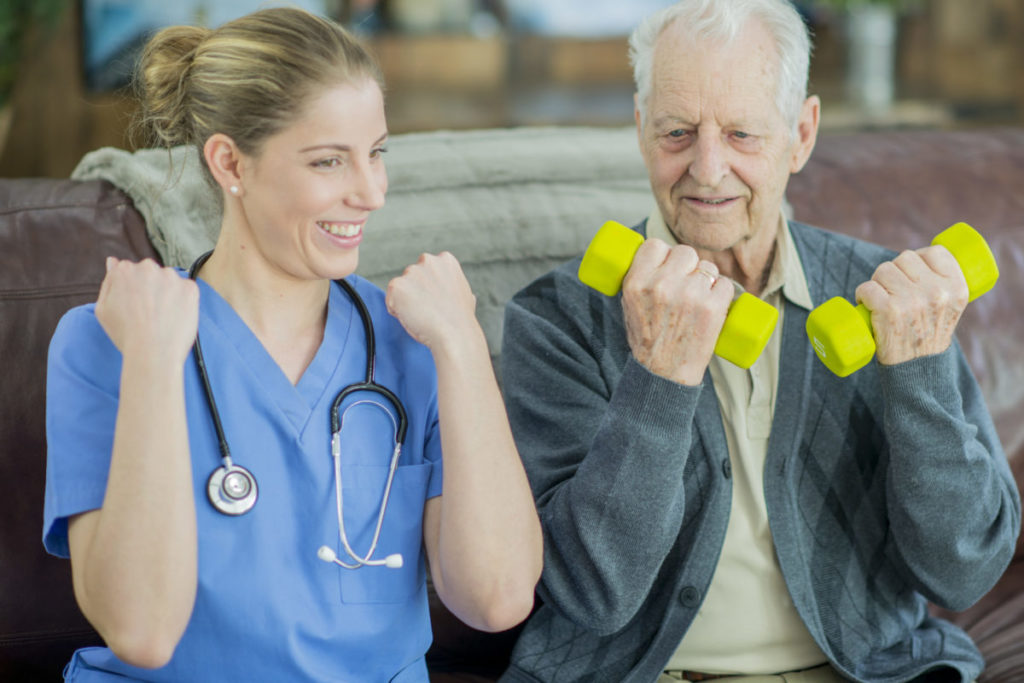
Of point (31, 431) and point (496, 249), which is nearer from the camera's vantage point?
point (31, 431)

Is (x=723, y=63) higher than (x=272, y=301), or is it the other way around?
(x=723, y=63)

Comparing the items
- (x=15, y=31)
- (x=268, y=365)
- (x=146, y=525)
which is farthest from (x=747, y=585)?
(x=15, y=31)

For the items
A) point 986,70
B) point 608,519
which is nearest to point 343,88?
point 608,519

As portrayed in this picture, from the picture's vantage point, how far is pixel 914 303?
4.81 ft

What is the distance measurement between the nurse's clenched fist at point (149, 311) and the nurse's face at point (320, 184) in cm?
13

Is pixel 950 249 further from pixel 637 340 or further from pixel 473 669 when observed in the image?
pixel 473 669

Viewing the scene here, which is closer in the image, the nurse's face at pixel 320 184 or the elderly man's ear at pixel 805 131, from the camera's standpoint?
the nurse's face at pixel 320 184

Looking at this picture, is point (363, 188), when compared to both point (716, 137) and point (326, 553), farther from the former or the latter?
point (716, 137)

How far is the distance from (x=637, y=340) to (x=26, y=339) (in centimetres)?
89

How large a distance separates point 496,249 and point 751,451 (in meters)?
0.58

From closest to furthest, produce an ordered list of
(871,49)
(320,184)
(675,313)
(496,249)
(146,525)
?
(146,525) → (320,184) → (675,313) → (496,249) → (871,49)

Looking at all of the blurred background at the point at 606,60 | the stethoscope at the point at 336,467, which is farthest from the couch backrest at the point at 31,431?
the blurred background at the point at 606,60

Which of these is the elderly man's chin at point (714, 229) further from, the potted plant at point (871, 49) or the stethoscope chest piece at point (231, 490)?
the potted plant at point (871, 49)

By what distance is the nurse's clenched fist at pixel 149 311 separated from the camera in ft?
3.84
